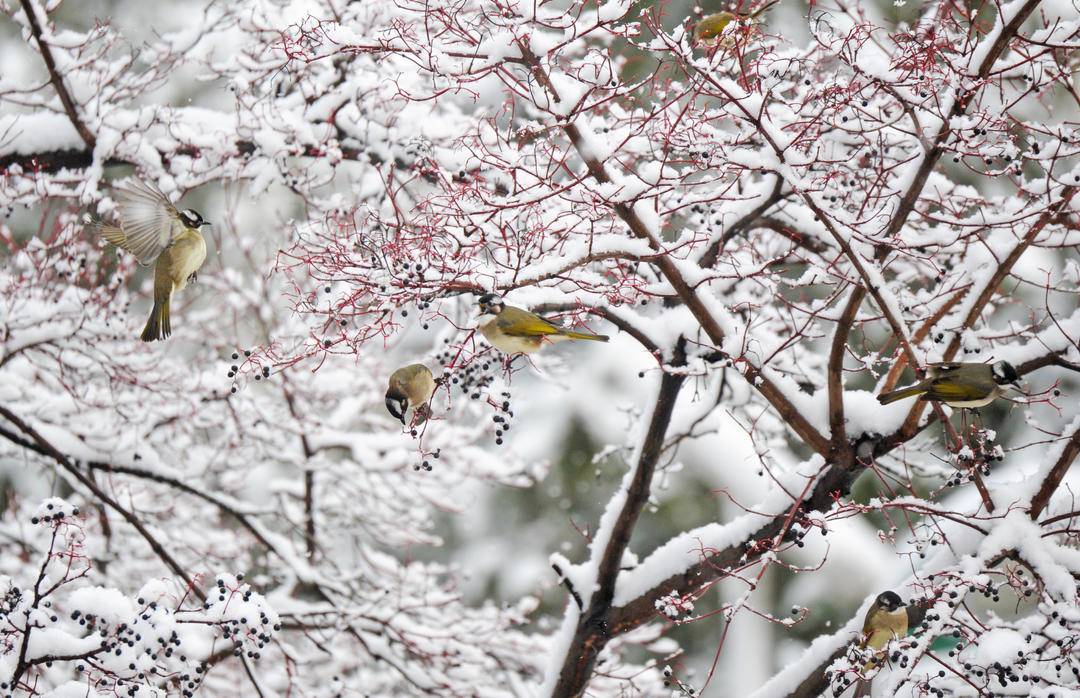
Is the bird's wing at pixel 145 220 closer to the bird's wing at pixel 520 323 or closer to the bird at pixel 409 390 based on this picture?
the bird at pixel 409 390

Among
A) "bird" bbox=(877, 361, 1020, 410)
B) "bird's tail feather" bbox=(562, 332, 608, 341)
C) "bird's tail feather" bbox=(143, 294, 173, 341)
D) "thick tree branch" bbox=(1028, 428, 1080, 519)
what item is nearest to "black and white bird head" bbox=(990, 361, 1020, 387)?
"bird" bbox=(877, 361, 1020, 410)

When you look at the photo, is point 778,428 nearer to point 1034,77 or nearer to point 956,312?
point 956,312

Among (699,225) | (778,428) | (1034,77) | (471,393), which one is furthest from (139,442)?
(1034,77)

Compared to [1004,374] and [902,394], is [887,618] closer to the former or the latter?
[902,394]

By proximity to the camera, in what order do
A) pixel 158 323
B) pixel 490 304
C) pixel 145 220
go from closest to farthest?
1. pixel 490 304
2. pixel 145 220
3. pixel 158 323

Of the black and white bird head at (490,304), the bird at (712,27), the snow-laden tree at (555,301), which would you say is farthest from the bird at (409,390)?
the bird at (712,27)

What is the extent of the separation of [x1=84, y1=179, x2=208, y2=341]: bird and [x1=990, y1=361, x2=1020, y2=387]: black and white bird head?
9.08 feet

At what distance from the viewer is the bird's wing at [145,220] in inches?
126

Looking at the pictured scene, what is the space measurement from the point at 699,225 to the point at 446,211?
189 centimetres

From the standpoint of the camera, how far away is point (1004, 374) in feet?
9.14

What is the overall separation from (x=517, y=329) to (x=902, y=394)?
121 centimetres

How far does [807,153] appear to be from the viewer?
3572mm

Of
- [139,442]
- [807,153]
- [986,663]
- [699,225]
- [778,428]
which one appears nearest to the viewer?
[986,663]

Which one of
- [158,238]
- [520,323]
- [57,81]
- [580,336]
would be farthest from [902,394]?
[57,81]
